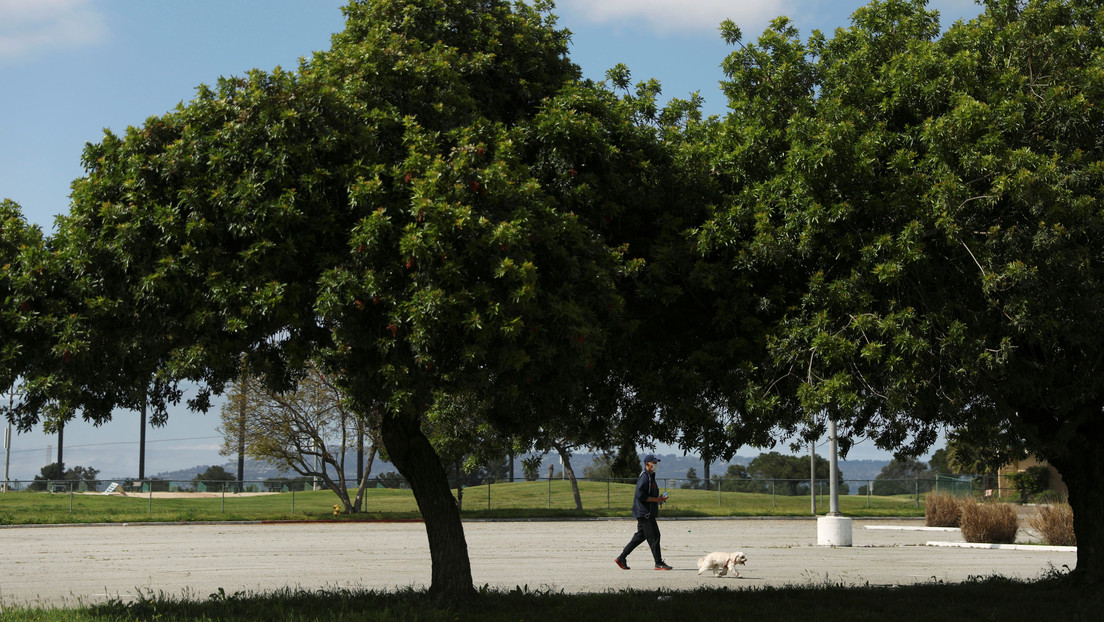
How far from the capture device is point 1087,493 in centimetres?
1341

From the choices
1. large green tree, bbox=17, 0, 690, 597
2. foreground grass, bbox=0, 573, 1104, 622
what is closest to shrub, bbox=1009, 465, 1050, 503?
foreground grass, bbox=0, 573, 1104, 622

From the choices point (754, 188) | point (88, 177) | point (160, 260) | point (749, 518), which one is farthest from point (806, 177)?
point (749, 518)

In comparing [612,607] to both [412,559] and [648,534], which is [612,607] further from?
[412,559]

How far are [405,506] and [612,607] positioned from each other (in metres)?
34.8

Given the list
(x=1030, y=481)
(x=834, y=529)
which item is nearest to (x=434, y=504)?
(x=834, y=529)

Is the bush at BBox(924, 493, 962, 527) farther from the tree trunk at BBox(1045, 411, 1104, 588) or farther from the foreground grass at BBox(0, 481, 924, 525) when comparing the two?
the tree trunk at BBox(1045, 411, 1104, 588)

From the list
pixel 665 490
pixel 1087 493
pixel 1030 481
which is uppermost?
pixel 1087 493

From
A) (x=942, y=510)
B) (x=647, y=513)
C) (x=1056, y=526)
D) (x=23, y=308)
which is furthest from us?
(x=942, y=510)

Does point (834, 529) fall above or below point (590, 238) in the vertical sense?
below

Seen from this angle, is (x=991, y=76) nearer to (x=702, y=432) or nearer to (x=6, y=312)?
(x=702, y=432)

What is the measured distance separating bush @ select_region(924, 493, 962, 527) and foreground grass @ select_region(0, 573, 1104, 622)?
17.1 metres

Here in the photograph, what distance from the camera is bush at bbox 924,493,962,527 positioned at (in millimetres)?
29062

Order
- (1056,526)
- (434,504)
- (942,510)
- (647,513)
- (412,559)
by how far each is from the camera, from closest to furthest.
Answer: (434,504)
(647,513)
(412,559)
(1056,526)
(942,510)

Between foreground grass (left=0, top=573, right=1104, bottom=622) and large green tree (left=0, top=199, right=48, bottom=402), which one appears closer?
large green tree (left=0, top=199, right=48, bottom=402)
